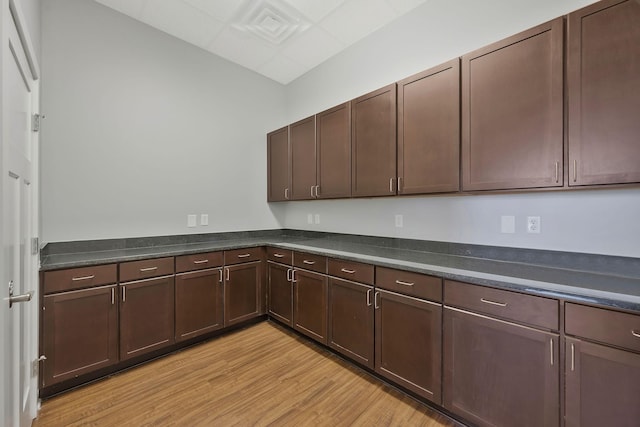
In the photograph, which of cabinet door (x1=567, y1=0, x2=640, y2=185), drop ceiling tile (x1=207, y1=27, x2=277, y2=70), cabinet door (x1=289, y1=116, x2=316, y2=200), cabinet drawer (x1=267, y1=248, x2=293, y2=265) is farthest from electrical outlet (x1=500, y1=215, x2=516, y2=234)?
drop ceiling tile (x1=207, y1=27, x2=277, y2=70)

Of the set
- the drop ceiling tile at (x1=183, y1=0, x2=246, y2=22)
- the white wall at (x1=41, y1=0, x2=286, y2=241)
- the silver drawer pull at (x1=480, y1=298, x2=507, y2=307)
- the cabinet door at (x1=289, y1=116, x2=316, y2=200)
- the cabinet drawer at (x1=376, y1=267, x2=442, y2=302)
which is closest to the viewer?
the silver drawer pull at (x1=480, y1=298, x2=507, y2=307)

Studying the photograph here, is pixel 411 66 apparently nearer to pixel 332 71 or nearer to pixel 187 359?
pixel 332 71

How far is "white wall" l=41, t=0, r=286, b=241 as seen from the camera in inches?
89.8

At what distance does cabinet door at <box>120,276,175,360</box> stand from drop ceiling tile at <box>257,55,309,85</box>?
8.98 ft

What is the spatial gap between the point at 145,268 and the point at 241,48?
8.30 ft

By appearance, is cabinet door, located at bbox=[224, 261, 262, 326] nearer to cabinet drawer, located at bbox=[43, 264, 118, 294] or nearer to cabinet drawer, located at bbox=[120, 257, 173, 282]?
cabinet drawer, located at bbox=[120, 257, 173, 282]

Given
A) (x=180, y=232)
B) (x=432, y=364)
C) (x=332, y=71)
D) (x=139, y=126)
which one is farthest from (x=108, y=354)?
(x=332, y=71)

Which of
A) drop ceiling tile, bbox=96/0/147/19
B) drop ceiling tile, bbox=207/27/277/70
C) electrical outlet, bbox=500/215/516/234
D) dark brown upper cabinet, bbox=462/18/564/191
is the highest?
drop ceiling tile, bbox=96/0/147/19

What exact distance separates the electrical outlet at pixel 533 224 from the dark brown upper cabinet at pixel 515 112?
1.21 feet

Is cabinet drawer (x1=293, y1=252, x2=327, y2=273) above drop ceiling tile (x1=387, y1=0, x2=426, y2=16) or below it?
below

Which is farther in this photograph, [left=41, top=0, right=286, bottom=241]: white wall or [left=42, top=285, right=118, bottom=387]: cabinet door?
[left=41, top=0, right=286, bottom=241]: white wall

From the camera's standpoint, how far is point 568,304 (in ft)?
4.17

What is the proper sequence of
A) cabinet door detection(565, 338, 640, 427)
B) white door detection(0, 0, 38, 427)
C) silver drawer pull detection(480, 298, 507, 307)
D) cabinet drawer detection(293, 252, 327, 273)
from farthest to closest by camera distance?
cabinet drawer detection(293, 252, 327, 273), silver drawer pull detection(480, 298, 507, 307), cabinet door detection(565, 338, 640, 427), white door detection(0, 0, 38, 427)

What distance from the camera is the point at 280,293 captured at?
300cm
